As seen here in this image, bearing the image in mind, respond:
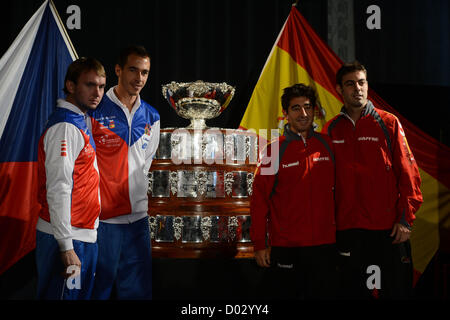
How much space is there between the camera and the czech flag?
225cm

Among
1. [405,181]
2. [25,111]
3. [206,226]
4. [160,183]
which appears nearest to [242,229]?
[206,226]

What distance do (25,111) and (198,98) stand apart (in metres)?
1.05

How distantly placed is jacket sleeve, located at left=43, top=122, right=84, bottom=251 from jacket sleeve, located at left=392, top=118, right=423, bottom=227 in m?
1.30

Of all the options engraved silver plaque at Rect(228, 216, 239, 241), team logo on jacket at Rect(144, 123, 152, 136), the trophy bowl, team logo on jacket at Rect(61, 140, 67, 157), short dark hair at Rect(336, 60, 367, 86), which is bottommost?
engraved silver plaque at Rect(228, 216, 239, 241)

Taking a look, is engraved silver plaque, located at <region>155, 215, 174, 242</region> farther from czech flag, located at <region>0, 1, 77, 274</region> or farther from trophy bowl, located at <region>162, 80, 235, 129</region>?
czech flag, located at <region>0, 1, 77, 274</region>

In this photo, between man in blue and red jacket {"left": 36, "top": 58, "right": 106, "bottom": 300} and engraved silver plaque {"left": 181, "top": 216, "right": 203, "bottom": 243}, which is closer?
man in blue and red jacket {"left": 36, "top": 58, "right": 106, "bottom": 300}

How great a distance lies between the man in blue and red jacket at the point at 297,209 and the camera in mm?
1593

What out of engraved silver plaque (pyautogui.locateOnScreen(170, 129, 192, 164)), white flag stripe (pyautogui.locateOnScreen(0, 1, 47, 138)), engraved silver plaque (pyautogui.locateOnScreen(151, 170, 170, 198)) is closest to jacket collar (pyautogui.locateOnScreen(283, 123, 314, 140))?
engraved silver plaque (pyautogui.locateOnScreen(170, 129, 192, 164))

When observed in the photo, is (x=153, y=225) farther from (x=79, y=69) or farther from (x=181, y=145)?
(x=79, y=69)

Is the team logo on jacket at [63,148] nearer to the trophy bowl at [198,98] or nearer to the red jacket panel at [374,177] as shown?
the trophy bowl at [198,98]

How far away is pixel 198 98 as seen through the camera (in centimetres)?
219

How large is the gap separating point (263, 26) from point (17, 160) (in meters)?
1.96

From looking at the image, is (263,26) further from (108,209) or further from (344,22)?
(108,209)

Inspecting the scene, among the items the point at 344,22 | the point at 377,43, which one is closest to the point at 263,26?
the point at 344,22
